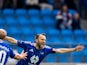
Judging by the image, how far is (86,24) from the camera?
64.0 feet

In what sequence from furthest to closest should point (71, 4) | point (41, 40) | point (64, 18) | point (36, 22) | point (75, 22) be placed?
point (71, 4) < point (36, 22) < point (75, 22) < point (64, 18) < point (41, 40)

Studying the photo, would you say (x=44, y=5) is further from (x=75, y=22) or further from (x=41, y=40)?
(x=41, y=40)

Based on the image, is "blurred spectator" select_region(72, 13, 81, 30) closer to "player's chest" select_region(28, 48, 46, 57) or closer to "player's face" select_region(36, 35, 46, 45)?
"player's chest" select_region(28, 48, 46, 57)

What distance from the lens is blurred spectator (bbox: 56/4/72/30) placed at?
1702 centimetres

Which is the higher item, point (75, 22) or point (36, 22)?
point (36, 22)

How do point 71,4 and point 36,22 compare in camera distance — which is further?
point 71,4

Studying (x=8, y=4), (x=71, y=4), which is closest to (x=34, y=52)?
(x=8, y=4)

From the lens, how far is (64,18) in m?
17.0

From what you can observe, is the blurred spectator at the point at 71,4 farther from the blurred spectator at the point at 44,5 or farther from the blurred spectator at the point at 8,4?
the blurred spectator at the point at 8,4

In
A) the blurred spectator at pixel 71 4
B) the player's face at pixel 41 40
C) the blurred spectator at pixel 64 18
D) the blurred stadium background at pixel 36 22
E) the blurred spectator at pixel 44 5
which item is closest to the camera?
the player's face at pixel 41 40

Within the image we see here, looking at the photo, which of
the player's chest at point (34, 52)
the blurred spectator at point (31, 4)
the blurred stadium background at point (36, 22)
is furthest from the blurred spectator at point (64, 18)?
the player's chest at point (34, 52)

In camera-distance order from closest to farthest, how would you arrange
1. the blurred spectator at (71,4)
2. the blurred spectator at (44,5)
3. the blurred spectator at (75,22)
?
the blurred spectator at (75,22) → the blurred spectator at (44,5) → the blurred spectator at (71,4)

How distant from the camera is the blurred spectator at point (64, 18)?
17.0m

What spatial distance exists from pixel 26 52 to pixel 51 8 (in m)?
7.95
